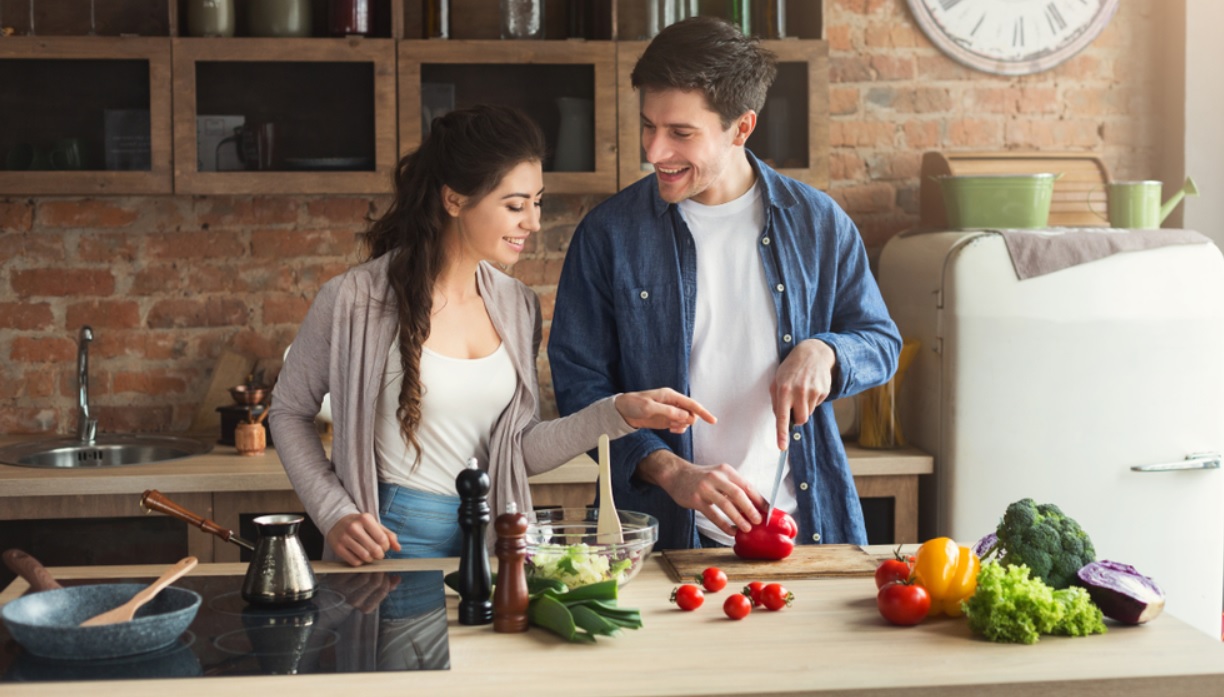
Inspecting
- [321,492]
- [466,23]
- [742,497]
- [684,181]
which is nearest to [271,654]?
[321,492]

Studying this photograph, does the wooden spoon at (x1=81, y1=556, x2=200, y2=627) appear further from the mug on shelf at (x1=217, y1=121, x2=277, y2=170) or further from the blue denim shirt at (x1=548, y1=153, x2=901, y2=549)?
the mug on shelf at (x1=217, y1=121, x2=277, y2=170)

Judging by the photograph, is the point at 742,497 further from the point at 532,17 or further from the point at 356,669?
the point at 532,17

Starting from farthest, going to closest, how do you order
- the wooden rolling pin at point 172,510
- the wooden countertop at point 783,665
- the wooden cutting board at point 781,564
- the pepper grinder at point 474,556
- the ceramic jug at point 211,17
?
the ceramic jug at point 211,17 → the wooden cutting board at point 781,564 → the wooden rolling pin at point 172,510 → the pepper grinder at point 474,556 → the wooden countertop at point 783,665

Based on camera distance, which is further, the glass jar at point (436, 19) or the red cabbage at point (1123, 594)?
the glass jar at point (436, 19)

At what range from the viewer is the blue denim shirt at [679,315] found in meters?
2.31

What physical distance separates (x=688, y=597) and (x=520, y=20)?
2.10m

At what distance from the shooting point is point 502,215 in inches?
90.3

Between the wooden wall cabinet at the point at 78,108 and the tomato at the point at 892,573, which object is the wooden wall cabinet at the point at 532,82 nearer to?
the wooden wall cabinet at the point at 78,108

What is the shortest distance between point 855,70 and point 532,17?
102 centimetres

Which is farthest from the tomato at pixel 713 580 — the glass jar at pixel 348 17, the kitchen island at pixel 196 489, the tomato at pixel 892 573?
the glass jar at pixel 348 17

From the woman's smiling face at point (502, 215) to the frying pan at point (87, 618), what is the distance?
2.95ft

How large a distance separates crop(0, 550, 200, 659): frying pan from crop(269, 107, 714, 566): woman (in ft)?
1.47

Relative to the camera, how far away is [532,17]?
11.2 feet

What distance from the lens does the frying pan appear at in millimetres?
1512
